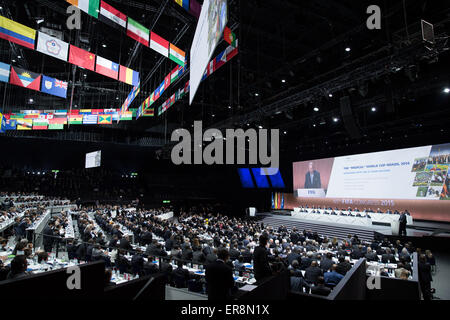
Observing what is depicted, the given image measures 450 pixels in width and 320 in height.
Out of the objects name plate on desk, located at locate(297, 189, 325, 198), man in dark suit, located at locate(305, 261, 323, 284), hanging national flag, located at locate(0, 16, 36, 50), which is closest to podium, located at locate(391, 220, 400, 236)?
name plate on desk, located at locate(297, 189, 325, 198)

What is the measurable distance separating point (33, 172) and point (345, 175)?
1068 inches

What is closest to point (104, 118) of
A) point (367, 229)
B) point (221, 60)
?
point (221, 60)

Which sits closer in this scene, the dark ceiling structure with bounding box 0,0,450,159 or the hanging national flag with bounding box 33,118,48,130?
the dark ceiling structure with bounding box 0,0,450,159

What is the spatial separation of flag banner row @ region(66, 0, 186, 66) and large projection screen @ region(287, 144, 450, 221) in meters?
13.6

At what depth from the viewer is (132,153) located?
26469 millimetres

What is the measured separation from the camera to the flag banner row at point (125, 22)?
530 cm

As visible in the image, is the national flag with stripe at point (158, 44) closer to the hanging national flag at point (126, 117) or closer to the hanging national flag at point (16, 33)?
the hanging national flag at point (16, 33)

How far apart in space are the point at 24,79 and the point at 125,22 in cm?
406

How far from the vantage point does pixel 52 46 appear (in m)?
6.39

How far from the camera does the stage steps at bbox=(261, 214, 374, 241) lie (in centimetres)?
1356

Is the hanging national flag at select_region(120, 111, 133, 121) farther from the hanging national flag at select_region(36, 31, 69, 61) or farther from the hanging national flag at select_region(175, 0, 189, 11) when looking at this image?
the hanging national flag at select_region(175, 0, 189, 11)

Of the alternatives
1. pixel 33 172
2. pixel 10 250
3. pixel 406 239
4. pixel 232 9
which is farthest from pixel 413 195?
pixel 33 172

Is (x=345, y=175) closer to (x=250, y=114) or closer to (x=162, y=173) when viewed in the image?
(x=250, y=114)

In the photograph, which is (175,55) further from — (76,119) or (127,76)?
(76,119)
